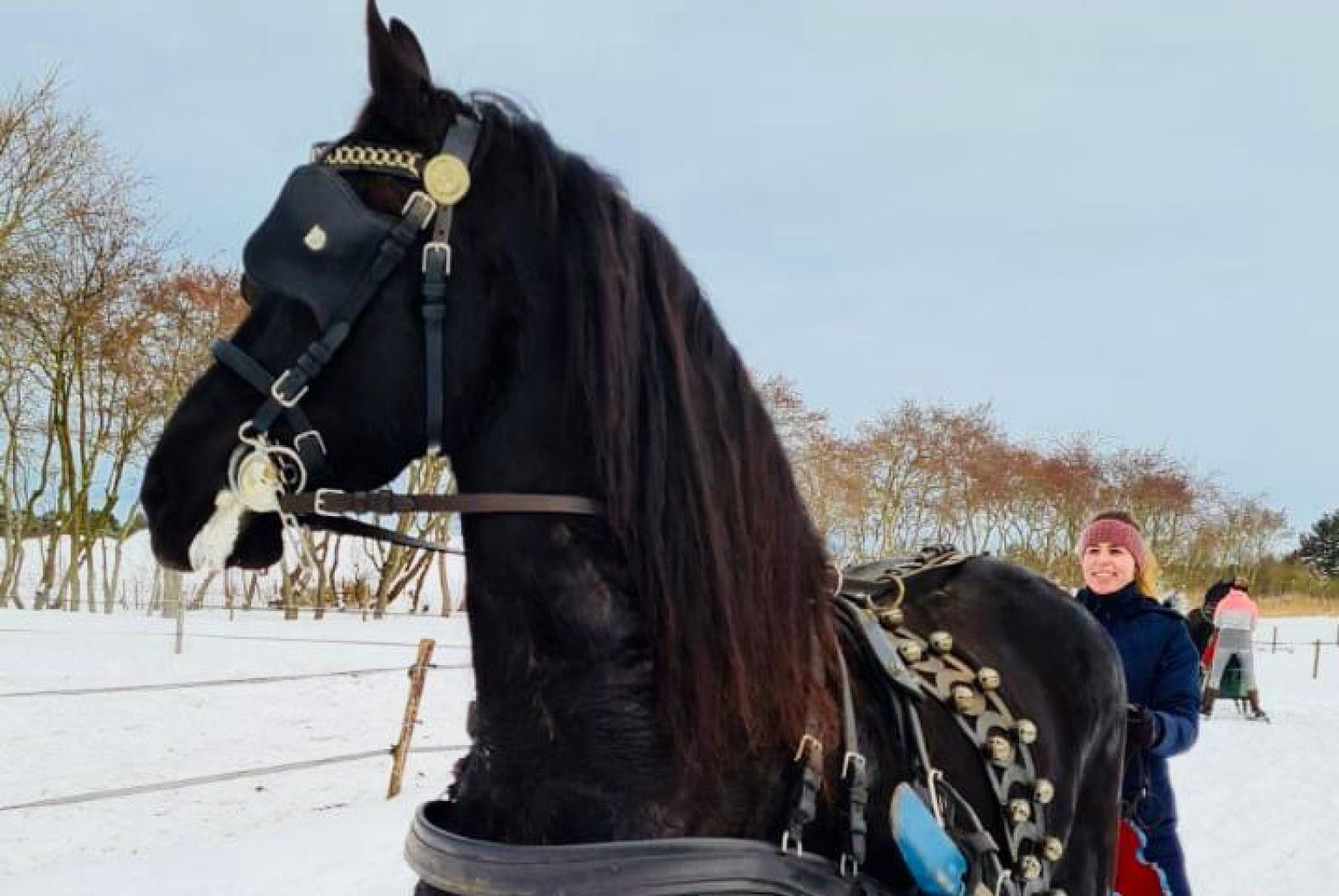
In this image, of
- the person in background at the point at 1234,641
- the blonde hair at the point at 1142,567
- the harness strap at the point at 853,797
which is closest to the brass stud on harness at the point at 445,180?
the harness strap at the point at 853,797

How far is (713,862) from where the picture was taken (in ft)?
5.22

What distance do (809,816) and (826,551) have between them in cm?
43

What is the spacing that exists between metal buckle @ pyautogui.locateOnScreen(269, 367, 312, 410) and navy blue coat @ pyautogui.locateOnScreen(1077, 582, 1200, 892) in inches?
105

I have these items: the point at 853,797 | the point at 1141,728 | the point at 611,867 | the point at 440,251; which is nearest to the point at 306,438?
the point at 440,251

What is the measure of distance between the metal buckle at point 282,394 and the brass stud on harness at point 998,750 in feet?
4.63

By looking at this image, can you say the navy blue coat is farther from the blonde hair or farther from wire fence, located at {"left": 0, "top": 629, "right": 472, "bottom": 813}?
wire fence, located at {"left": 0, "top": 629, "right": 472, "bottom": 813}

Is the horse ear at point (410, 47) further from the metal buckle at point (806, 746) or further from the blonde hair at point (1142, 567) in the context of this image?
the blonde hair at point (1142, 567)

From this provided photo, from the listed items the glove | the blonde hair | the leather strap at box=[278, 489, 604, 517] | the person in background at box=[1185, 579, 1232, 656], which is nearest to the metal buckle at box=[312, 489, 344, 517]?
the leather strap at box=[278, 489, 604, 517]

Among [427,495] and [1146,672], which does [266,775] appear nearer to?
[1146,672]

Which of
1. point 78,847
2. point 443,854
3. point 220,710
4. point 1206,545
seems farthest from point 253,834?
point 1206,545

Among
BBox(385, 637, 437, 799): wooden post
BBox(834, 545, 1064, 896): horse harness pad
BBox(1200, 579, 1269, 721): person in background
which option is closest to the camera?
BBox(834, 545, 1064, 896): horse harness pad

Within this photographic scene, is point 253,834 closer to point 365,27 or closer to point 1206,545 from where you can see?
point 365,27

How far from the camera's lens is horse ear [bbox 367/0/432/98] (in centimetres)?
164

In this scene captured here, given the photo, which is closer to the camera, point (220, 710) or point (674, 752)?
point (674, 752)
